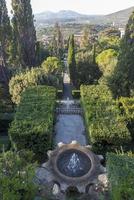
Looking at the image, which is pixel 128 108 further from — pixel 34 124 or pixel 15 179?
pixel 15 179

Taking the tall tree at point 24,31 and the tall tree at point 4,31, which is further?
the tall tree at point 24,31

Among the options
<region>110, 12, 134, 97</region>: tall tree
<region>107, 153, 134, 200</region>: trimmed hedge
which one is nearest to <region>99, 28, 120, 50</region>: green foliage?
<region>110, 12, 134, 97</region>: tall tree

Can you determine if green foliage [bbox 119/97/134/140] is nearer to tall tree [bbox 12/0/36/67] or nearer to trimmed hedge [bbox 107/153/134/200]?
trimmed hedge [bbox 107/153/134/200]

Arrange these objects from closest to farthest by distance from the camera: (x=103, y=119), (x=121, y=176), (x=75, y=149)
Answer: (x=121, y=176) < (x=75, y=149) < (x=103, y=119)

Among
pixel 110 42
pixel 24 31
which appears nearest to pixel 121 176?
A: pixel 24 31

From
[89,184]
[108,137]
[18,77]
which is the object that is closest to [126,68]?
[18,77]

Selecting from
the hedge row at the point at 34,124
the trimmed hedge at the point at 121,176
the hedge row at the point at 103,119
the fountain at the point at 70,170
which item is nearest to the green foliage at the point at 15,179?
the fountain at the point at 70,170

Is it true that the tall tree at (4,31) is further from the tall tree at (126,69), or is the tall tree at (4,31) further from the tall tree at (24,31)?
the tall tree at (126,69)
